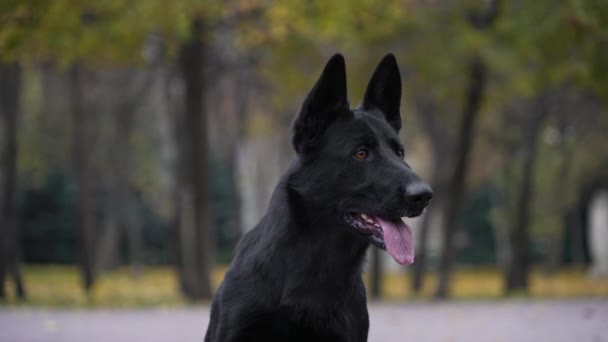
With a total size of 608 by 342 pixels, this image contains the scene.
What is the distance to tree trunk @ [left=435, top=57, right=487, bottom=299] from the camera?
21156 millimetres

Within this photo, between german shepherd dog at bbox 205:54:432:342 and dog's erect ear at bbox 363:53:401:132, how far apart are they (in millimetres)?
371

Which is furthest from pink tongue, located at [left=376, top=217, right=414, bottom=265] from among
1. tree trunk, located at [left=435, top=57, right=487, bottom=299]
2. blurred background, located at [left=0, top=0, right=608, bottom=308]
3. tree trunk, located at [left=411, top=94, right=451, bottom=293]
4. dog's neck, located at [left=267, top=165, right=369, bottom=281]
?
tree trunk, located at [left=411, top=94, right=451, bottom=293]

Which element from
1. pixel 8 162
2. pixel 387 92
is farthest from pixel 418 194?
pixel 8 162

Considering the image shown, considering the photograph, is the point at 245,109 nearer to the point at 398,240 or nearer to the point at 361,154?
the point at 361,154

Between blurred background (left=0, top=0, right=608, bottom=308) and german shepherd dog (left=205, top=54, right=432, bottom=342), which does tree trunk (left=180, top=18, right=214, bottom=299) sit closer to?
blurred background (left=0, top=0, right=608, bottom=308)

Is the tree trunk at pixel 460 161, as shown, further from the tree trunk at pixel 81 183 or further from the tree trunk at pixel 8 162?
the tree trunk at pixel 8 162

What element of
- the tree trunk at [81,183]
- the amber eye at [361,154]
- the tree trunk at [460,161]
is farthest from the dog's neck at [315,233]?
the tree trunk at [81,183]

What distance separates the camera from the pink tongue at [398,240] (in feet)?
14.8

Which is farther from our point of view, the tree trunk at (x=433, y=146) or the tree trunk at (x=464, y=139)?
the tree trunk at (x=433, y=146)

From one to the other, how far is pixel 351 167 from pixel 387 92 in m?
0.72

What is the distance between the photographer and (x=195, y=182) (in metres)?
18.8

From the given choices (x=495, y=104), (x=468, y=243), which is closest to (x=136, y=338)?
(x=495, y=104)

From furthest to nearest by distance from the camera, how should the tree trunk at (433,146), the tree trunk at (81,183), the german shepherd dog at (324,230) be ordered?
1. the tree trunk at (433,146)
2. the tree trunk at (81,183)
3. the german shepherd dog at (324,230)

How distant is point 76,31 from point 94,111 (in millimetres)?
18197
